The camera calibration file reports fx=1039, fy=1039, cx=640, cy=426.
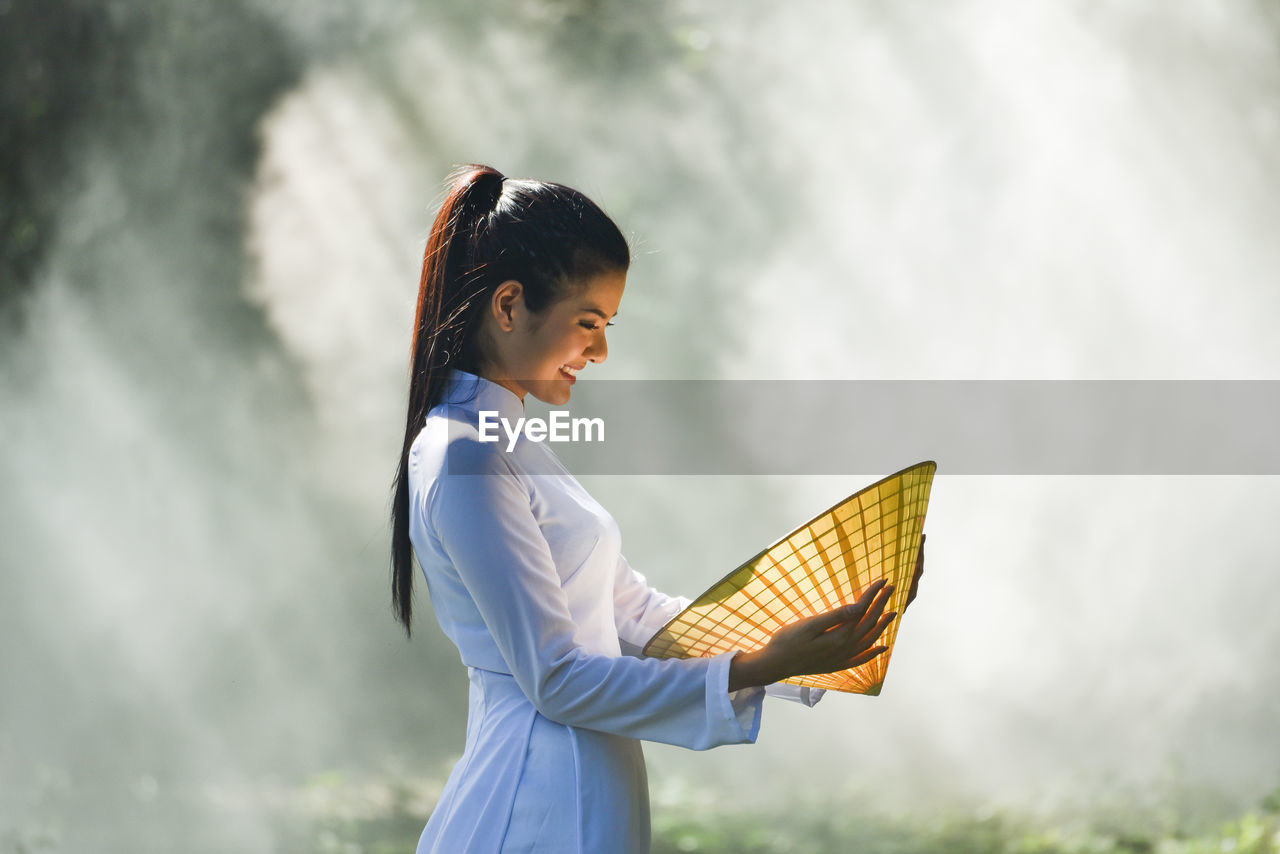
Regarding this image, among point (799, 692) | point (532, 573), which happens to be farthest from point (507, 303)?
point (799, 692)

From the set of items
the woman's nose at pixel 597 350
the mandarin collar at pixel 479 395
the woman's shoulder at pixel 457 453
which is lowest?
the woman's shoulder at pixel 457 453

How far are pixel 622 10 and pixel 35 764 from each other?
3.86 metres

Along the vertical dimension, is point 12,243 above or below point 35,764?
above

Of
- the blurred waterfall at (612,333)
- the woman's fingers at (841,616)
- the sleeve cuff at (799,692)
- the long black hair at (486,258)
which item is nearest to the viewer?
the woman's fingers at (841,616)

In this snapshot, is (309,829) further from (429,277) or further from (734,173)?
(429,277)

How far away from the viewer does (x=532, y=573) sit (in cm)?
103

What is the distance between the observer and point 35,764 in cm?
412

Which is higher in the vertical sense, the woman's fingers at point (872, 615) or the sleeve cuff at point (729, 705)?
the woman's fingers at point (872, 615)

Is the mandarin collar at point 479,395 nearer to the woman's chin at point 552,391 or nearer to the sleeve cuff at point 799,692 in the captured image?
the woman's chin at point 552,391

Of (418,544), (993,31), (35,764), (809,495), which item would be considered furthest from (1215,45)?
(35,764)

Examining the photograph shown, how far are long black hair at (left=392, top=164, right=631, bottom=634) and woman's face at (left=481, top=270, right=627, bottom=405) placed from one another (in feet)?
0.04

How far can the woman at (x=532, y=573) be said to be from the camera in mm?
1011

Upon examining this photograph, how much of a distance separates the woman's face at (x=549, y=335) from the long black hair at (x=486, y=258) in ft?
0.04

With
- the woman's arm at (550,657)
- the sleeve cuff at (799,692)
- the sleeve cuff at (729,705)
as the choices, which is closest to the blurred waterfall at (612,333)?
the sleeve cuff at (799,692)
